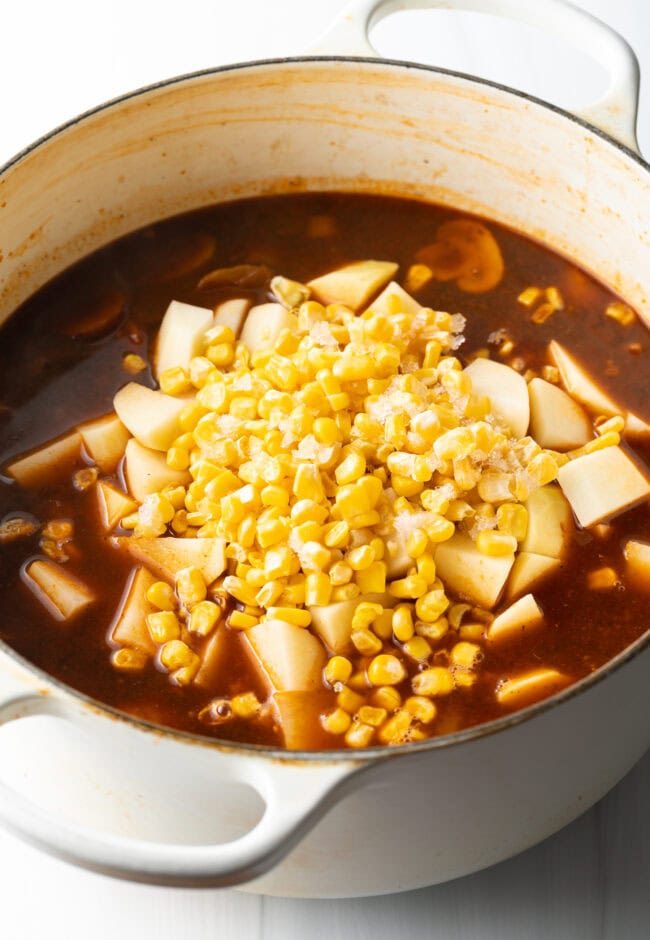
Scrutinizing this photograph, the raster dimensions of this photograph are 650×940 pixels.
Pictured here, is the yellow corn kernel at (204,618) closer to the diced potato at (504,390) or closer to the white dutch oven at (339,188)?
the white dutch oven at (339,188)

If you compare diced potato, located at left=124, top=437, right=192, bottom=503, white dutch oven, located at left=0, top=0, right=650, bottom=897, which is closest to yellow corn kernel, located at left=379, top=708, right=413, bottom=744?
white dutch oven, located at left=0, top=0, right=650, bottom=897

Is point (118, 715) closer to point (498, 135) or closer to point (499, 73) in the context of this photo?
point (498, 135)

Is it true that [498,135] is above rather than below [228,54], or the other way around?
below

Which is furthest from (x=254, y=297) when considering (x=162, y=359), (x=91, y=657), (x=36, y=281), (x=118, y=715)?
(x=118, y=715)

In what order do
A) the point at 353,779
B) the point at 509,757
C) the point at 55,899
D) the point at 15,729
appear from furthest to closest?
the point at 55,899 → the point at 15,729 → the point at 509,757 → the point at 353,779

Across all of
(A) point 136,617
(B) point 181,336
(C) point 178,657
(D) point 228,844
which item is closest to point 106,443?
(B) point 181,336

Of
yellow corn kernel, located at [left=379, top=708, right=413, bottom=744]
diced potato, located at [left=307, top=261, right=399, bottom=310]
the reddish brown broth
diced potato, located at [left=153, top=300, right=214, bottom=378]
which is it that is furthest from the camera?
diced potato, located at [left=307, top=261, right=399, bottom=310]

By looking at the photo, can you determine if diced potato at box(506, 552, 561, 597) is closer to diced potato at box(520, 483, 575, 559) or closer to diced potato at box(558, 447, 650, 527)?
diced potato at box(520, 483, 575, 559)

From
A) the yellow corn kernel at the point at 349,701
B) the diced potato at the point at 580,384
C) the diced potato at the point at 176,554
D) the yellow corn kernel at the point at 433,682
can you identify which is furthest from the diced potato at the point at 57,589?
the diced potato at the point at 580,384
